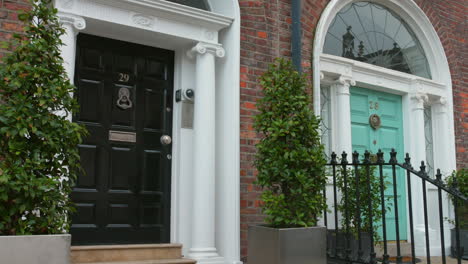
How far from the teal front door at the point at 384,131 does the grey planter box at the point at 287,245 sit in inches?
97.7

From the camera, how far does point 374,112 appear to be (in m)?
6.41

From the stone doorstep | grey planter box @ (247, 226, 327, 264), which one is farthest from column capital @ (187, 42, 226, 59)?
the stone doorstep

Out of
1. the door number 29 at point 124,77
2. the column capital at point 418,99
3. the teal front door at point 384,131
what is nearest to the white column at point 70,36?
the door number 29 at point 124,77

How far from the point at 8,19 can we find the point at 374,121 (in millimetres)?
4610

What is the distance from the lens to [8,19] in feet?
12.6

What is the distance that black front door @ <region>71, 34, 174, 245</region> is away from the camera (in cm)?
429

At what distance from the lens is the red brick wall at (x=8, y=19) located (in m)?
3.82

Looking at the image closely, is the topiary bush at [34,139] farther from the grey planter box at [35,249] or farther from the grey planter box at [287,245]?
the grey planter box at [287,245]

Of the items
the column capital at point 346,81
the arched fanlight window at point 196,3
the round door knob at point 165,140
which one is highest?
the arched fanlight window at point 196,3

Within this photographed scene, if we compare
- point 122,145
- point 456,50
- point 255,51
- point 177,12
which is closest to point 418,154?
point 456,50

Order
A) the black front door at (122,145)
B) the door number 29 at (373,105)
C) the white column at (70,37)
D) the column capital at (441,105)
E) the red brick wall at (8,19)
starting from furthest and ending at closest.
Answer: the column capital at (441,105) → the door number 29 at (373,105) → the black front door at (122,145) → the white column at (70,37) → the red brick wall at (8,19)

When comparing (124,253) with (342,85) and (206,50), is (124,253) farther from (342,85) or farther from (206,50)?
(342,85)

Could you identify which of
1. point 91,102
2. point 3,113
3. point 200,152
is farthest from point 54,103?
point 200,152

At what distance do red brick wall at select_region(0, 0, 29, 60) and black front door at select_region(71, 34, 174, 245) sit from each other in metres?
0.65
